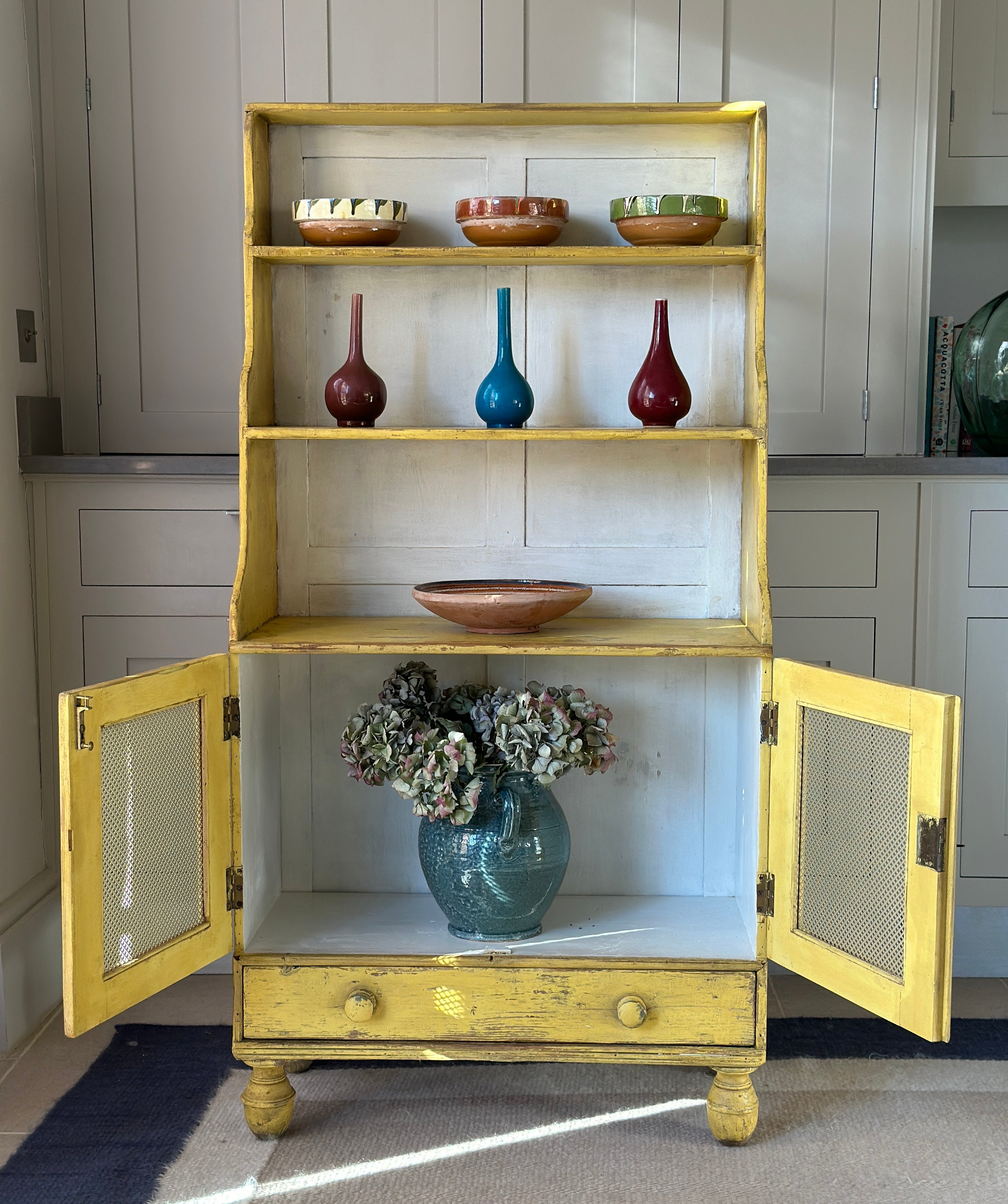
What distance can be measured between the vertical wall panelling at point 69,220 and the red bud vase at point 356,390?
2.85ft

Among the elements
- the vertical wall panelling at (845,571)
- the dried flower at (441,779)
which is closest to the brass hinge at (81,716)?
the dried flower at (441,779)

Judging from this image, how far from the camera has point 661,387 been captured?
2072 millimetres

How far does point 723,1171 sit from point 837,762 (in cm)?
73

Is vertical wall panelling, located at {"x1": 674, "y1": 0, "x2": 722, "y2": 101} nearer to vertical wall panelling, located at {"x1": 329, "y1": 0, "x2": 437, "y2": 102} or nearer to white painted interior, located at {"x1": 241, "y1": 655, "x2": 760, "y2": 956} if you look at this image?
vertical wall panelling, located at {"x1": 329, "y1": 0, "x2": 437, "y2": 102}

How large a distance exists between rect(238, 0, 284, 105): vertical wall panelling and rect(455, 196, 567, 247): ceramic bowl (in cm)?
84

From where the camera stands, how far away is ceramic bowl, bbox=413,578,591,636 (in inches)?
78.8

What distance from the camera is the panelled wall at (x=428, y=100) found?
2.60m

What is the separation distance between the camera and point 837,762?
6.14 feet

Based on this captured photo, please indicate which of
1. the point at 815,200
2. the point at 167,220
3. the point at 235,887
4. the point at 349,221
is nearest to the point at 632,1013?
the point at 235,887

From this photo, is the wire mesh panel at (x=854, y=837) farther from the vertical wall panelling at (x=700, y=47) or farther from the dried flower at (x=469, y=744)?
the vertical wall panelling at (x=700, y=47)

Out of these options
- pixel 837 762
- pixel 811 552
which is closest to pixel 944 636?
pixel 811 552

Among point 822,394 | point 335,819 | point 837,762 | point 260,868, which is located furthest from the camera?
point 822,394

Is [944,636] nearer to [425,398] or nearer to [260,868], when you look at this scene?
[425,398]

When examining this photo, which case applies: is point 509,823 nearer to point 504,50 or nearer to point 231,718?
point 231,718
